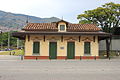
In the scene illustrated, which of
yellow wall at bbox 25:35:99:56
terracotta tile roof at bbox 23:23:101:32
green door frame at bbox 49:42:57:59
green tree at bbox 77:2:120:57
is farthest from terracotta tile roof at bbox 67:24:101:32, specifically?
green tree at bbox 77:2:120:57

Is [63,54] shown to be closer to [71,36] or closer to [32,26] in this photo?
[71,36]

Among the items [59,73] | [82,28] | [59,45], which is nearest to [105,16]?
[82,28]

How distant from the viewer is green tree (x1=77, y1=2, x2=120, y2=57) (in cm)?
4241

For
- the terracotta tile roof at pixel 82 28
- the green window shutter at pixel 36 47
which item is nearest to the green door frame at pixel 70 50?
the terracotta tile roof at pixel 82 28

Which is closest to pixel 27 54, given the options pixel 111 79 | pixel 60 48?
pixel 60 48

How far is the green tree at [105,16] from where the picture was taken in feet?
139

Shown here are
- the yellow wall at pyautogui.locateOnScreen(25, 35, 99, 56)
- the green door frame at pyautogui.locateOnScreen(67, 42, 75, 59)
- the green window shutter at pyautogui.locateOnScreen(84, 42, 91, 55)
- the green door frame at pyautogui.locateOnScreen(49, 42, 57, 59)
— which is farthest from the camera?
the green window shutter at pyautogui.locateOnScreen(84, 42, 91, 55)

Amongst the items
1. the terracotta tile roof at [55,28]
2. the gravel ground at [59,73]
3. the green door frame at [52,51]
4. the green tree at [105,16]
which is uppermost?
the green tree at [105,16]

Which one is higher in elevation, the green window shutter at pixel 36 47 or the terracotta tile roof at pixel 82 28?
the terracotta tile roof at pixel 82 28

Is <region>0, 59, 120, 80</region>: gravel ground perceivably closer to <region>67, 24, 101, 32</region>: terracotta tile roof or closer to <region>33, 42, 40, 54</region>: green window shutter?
<region>33, 42, 40, 54</region>: green window shutter

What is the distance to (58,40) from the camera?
2914 cm

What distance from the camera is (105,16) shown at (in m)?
43.0

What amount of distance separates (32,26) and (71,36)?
21.6 ft

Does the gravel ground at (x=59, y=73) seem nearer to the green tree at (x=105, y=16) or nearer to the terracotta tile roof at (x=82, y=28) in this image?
the terracotta tile roof at (x=82, y=28)
